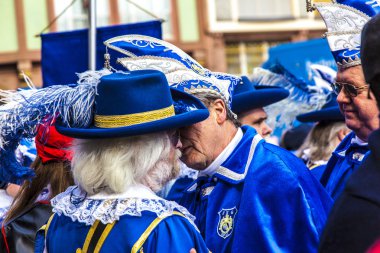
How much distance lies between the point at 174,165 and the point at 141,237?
1.32 feet

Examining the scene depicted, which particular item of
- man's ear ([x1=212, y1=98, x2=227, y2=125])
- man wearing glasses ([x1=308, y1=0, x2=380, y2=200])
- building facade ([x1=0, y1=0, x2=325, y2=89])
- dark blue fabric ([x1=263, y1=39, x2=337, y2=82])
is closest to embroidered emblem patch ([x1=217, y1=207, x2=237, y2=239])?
man's ear ([x1=212, y1=98, x2=227, y2=125])

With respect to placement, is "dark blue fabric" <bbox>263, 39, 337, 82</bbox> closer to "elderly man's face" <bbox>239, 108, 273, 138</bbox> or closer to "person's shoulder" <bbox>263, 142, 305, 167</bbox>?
"elderly man's face" <bbox>239, 108, 273, 138</bbox>

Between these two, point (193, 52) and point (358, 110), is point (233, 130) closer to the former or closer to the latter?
point (358, 110)

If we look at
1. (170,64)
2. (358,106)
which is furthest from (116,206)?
(358,106)

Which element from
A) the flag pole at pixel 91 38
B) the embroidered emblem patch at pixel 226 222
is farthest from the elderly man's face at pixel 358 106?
the flag pole at pixel 91 38

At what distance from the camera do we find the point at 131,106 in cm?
279

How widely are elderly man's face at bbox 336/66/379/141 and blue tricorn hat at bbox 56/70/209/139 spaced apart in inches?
37.1

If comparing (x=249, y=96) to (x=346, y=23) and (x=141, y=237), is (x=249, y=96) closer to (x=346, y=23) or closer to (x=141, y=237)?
(x=346, y=23)

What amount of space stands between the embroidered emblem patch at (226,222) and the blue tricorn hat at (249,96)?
1274 millimetres

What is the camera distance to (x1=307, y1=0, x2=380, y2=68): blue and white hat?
11.6 feet

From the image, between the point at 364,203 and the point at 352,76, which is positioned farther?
the point at 352,76

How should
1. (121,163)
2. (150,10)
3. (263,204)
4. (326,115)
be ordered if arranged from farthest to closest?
(150,10) → (326,115) → (263,204) → (121,163)

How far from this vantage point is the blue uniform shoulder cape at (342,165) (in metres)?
3.78

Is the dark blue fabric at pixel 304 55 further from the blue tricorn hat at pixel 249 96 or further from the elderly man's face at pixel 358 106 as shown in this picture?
the elderly man's face at pixel 358 106
